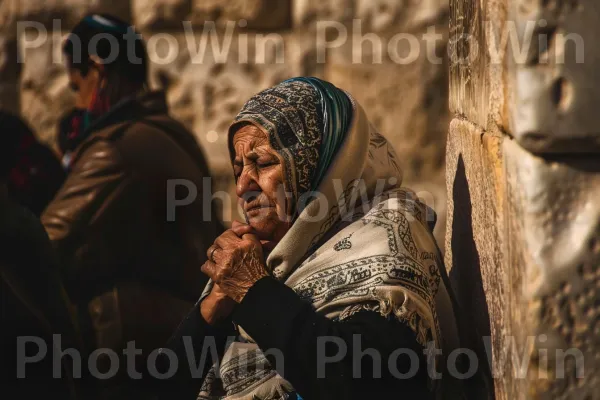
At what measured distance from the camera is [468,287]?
2846 millimetres

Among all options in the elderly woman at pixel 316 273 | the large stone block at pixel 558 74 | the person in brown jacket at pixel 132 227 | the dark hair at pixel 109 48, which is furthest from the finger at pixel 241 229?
the dark hair at pixel 109 48

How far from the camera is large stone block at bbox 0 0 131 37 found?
20.2 feet

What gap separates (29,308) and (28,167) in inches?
58.4

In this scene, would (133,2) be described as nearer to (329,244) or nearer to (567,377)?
(329,244)

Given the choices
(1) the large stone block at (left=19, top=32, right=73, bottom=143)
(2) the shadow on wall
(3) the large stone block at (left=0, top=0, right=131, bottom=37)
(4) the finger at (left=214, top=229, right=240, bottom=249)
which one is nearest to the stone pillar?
(2) the shadow on wall

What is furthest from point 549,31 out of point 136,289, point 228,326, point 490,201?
point 136,289

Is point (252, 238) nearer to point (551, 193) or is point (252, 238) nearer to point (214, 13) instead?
point (551, 193)

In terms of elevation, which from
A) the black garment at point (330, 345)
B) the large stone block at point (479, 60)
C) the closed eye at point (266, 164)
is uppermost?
the large stone block at point (479, 60)

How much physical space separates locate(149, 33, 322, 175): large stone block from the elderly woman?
10.7ft

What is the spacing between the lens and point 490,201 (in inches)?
92.0

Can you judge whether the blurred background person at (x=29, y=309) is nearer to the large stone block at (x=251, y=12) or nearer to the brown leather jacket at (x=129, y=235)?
the brown leather jacket at (x=129, y=235)

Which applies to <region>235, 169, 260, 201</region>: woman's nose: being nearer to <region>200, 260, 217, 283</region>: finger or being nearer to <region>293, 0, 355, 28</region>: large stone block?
<region>200, 260, 217, 283</region>: finger

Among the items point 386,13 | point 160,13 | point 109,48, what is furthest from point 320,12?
point 109,48

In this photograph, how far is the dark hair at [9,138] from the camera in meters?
4.46
